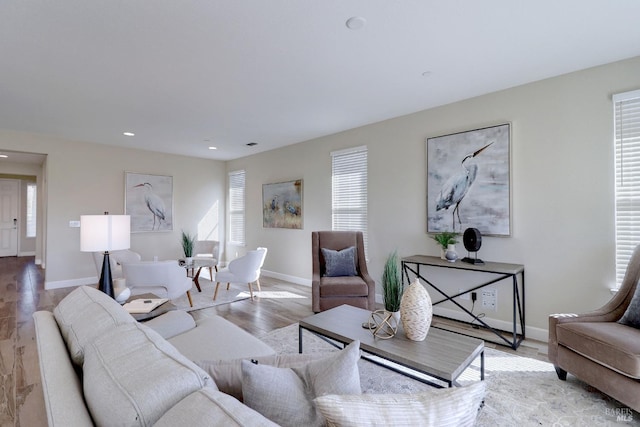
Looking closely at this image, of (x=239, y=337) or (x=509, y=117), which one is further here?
(x=509, y=117)

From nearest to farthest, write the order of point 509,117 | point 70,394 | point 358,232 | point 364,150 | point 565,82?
point 70,394 → point 565,82 → point 509,117 → point 358,232 → point 364,150

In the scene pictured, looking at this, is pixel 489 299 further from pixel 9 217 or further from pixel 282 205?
pixel 9 217

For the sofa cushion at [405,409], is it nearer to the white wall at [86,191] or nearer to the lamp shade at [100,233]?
the lamp shade at [100,233]

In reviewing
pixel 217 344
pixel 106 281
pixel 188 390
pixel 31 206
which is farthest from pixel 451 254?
pixel 31 206

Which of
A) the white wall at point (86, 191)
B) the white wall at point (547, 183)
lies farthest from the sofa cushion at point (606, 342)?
the white wall at point (86, 191)

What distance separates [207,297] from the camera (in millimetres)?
4484

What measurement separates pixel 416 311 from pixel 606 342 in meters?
1.18

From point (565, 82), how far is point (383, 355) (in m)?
3.04

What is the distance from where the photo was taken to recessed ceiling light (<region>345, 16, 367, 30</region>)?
6.59 feet

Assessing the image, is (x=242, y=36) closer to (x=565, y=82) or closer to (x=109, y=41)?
(x=109, y=41)

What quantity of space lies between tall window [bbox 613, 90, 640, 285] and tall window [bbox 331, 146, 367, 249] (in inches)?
104

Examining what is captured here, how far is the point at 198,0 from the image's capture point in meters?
1.83

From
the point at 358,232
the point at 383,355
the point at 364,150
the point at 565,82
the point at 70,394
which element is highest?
the point at 565,82

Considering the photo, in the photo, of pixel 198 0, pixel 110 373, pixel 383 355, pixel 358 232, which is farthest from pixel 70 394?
pixel 358 232
